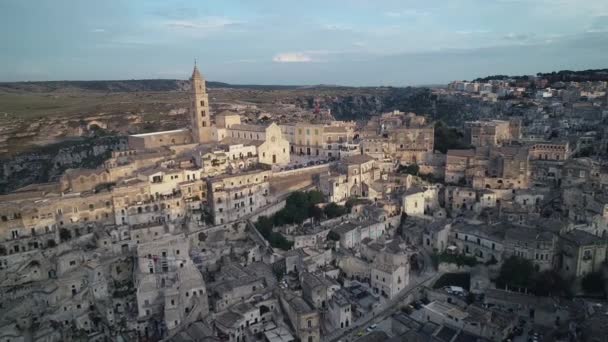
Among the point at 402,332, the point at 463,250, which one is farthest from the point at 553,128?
the point at 402,332

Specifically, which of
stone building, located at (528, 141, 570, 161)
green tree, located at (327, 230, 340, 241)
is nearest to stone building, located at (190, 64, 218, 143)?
green tree, located at (327, 230, 340, 241)

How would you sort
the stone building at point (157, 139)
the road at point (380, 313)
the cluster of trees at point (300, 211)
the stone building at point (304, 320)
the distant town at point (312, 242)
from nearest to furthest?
the stone building at point (304, 320) → the road at point (380, 313) → the distant town at point (312, 242) → the cluster of trees at point (300, 211) → the stone building at point (157, 139)

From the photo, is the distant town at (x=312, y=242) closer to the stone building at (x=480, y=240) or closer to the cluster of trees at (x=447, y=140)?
the stone building at (x=480, y=240)

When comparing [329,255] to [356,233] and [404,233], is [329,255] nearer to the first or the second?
[356,233]

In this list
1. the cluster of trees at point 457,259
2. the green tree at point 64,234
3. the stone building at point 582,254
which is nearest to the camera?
the stone building at point 582,254

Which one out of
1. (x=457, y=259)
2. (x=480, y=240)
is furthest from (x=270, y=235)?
(x=480, y=240)

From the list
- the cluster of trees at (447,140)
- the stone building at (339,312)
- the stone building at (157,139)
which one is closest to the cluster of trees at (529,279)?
the stone building at (339,312)
